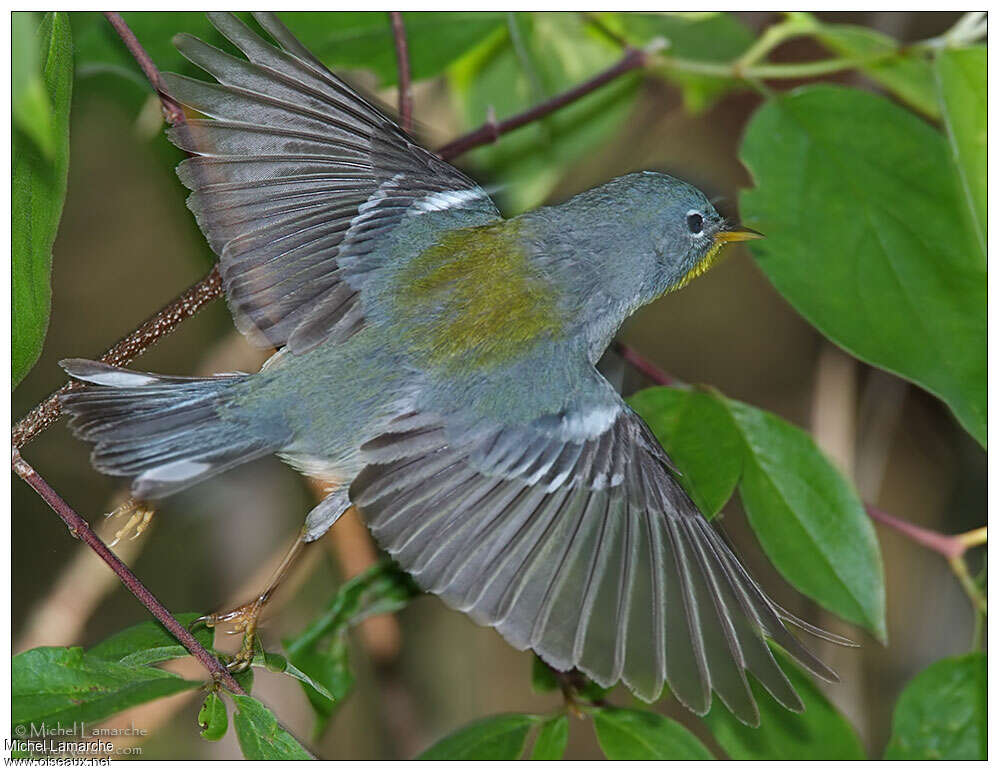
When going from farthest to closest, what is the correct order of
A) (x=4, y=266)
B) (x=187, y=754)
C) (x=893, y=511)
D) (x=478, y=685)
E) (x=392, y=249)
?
(x=478, y=685) < (x=893, y=511) < (x=187, y=754) < (x=392, y=249) < (x=4, y=266)

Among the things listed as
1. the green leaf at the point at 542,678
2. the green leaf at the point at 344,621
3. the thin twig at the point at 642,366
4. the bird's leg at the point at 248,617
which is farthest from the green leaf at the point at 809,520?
the bird's leg at the point at 248,617

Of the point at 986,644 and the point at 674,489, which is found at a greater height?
the point at 674,489

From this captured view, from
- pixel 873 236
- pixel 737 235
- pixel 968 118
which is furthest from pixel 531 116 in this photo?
pixel 968 118

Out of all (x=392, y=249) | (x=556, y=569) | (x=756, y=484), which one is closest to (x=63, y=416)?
(x=392, y=249)

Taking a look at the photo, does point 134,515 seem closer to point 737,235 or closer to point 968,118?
point 737,235

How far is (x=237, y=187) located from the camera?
5.34ft

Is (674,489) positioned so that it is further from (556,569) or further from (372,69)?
(372,69)

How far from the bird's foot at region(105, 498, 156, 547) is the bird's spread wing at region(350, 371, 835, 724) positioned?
37 cm

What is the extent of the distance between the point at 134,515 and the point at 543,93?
1.17m

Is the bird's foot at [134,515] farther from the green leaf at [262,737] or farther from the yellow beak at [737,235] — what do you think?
the yellow beak at [737,235]

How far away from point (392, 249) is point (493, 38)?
2.06ft

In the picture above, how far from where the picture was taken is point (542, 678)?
1755 millimetres

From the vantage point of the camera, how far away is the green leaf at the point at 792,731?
174 centimetres

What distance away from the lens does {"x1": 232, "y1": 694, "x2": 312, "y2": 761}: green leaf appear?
4.18 ft
